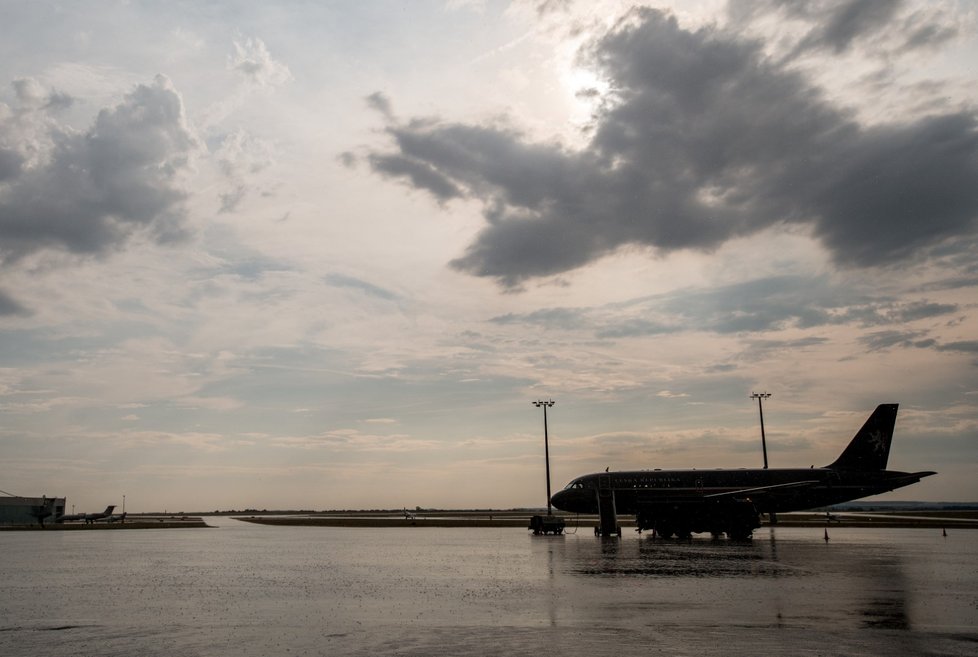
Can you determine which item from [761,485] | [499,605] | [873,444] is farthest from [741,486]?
Answer: [499,605]

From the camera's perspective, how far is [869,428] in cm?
7175

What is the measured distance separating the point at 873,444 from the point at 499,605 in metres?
62.0

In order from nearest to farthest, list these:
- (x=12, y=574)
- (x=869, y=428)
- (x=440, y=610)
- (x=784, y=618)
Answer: (x=784, y=618) < (x=440, y=610) < (x=12, y=574) < (x=869, y=428)

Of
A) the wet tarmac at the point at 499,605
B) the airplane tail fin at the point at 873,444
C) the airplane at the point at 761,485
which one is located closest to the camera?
the wet tarmac at the point at 499,605

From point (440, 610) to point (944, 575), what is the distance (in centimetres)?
2169

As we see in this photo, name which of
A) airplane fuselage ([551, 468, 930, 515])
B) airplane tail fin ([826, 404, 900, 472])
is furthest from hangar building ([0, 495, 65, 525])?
airplane tail fin ([826, 404, 900, 472])

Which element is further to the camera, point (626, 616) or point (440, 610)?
point (440, 610)

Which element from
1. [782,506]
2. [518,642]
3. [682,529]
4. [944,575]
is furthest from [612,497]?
[518,642]

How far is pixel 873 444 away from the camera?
234 feet

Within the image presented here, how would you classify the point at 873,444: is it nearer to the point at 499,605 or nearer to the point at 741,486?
the point at 741,486

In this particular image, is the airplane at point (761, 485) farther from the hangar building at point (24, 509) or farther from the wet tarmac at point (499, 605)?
the hangar building at point (24, 509)

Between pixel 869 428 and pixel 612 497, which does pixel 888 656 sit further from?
pixel 869 428

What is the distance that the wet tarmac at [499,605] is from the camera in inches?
625

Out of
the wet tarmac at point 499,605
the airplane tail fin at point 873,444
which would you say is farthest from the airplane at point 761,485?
the wet tarmac at point 499,605
